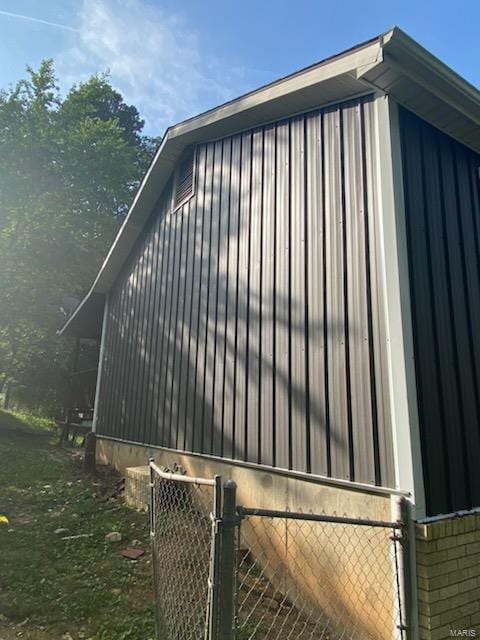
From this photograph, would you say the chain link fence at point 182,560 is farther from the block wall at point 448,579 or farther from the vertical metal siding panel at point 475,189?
the vertical metal siding panel at point 475,189

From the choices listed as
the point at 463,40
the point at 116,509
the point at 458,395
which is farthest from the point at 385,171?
the point at 116,509

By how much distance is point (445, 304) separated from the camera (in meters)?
3.43

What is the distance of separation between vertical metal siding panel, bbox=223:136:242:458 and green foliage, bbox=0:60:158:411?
43.4ft

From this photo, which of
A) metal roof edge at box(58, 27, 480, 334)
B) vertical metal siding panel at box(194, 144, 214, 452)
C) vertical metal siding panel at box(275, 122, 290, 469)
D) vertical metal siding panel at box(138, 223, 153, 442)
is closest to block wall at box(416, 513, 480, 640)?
vertical metal siding panel at box(275, 122, 290, 469)

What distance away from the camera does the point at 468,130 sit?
382cm

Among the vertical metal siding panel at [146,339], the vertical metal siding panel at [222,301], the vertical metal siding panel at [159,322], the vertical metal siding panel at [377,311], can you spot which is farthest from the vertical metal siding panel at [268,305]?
the vertical metal siding panel at [146,339]

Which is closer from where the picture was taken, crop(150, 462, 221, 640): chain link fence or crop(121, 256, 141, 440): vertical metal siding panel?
crop(150, 462, 221, 640): chain link fence

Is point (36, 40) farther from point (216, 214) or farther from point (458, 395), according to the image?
point (458, 395)

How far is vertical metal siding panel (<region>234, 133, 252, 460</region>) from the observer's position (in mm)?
4336

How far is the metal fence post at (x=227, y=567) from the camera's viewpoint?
67.7 inches

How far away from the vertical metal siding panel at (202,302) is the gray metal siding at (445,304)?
2.73m

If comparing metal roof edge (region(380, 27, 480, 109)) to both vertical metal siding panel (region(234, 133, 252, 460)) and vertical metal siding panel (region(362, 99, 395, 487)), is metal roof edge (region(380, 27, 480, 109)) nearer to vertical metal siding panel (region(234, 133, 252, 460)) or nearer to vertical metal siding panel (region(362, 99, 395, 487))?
vertical metal siding panel (region(362, 99, 395, 487))

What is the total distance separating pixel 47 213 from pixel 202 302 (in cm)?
1373

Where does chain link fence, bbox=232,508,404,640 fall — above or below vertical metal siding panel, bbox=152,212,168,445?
below
